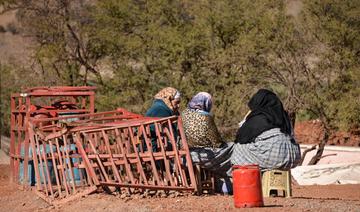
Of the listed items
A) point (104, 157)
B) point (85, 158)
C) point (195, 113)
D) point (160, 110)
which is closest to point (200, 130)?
point (195, 113)

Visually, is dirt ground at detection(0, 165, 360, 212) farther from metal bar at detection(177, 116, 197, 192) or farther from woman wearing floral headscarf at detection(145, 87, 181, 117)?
woman wearing floral headscarf at detection(145, 87, 181, 117)

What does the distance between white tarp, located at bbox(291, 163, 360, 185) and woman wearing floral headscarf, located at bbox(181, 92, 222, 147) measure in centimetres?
745

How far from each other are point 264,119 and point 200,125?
0.79 meters

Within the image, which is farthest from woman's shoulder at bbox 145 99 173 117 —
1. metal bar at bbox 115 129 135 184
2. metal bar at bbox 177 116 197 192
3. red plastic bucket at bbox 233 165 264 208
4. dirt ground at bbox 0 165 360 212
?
red plastic bucket at bbox 233 165 264 208

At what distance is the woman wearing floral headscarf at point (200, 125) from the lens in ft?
31.7

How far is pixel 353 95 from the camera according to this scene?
1775cm

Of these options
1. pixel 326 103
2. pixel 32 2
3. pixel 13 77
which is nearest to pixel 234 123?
pixel 326 103

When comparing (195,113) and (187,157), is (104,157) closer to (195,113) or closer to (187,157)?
(187,157)

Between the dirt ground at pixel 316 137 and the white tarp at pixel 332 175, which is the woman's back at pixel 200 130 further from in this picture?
the dirt ground at pixel 316 137

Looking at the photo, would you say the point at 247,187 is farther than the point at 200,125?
No

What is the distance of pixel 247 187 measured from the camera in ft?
25.3

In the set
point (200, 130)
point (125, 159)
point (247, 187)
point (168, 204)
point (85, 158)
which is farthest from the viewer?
point (200, 130)

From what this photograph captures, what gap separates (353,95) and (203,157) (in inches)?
357

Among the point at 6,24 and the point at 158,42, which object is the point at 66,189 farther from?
the point at 6,24
